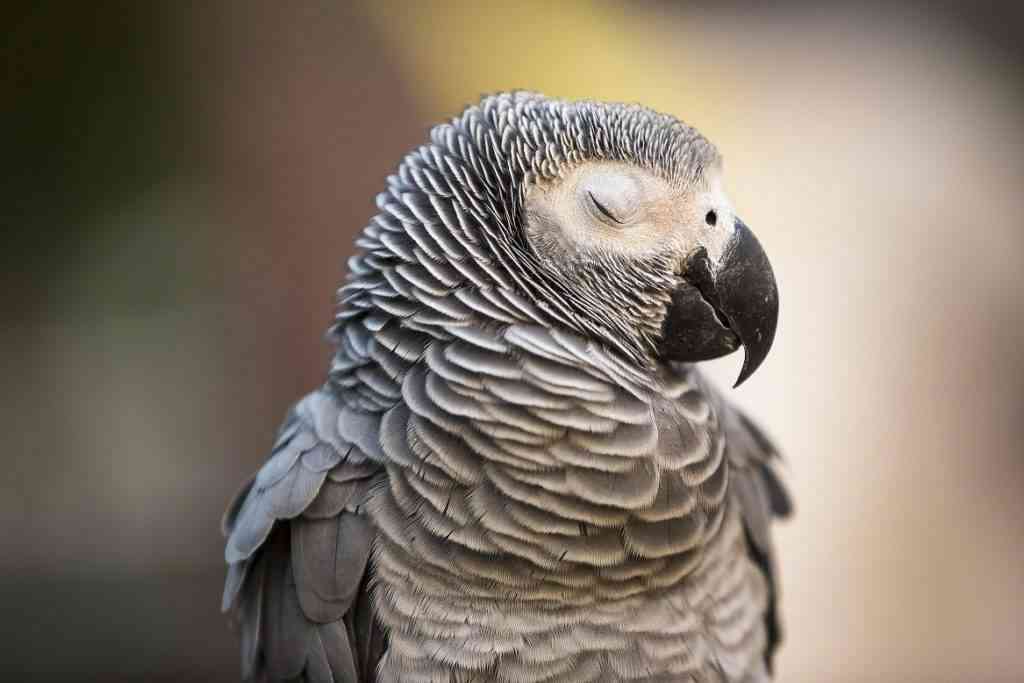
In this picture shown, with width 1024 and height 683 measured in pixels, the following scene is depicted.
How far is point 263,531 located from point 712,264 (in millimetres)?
657

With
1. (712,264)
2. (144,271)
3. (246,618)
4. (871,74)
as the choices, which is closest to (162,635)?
(144,271)

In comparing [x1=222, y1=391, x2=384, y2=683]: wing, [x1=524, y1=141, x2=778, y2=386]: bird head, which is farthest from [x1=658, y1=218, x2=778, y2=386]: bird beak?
[x1=222, y1=391, x2=384, y2=683]: wing

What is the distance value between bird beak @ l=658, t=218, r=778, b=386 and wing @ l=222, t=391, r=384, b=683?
41cm

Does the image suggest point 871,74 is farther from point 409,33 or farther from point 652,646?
point 652,646

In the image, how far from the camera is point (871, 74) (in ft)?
7.59

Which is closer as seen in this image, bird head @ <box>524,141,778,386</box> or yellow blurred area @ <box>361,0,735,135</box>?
bird head @ <box>524,141,778,386</box>

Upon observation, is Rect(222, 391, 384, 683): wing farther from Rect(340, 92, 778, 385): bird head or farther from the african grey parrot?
Rect(340, 92, 778, 385): bird head

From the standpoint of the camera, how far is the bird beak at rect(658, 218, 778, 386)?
39.9 inches

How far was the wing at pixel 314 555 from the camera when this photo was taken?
3.25 feet

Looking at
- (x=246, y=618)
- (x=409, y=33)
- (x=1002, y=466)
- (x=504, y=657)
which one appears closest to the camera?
(x=504, y=657)

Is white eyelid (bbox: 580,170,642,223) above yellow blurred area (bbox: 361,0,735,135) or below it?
below

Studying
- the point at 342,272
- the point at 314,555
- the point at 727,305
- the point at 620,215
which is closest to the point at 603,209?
the point at 620,215

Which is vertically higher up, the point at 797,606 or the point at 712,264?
the point at 712,264

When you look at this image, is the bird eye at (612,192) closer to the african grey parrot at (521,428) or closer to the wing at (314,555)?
the african grey parrot at (521,428)
